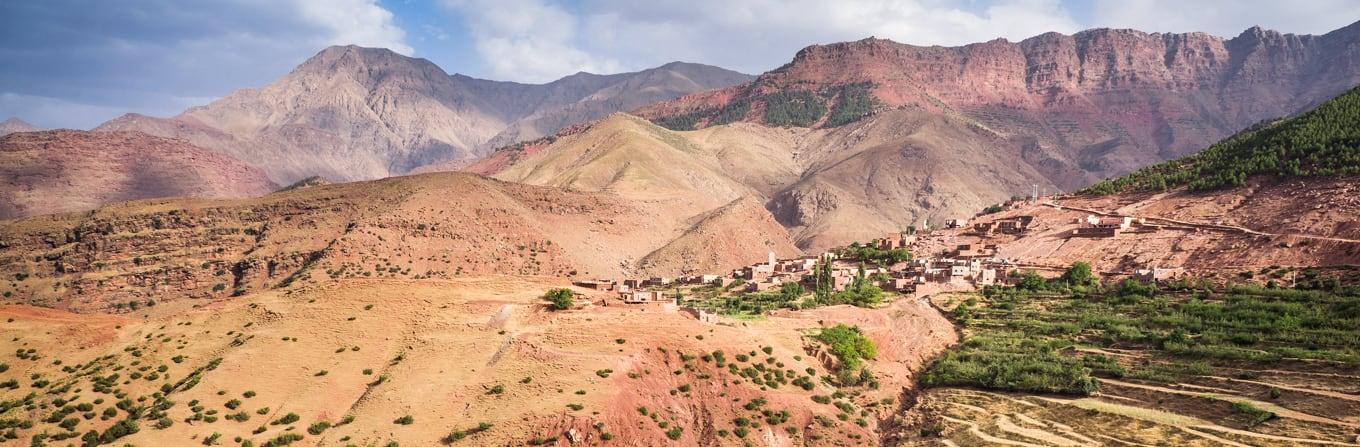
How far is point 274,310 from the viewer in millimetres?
41344

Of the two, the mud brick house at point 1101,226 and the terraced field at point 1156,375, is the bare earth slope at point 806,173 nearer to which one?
the mud brick house at point 1101,226

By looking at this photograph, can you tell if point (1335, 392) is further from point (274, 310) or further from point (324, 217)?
point (324, 217)

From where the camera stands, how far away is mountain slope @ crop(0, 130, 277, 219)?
140 metres

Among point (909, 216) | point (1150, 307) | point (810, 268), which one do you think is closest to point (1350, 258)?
point (1150, 307)

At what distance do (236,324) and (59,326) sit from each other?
25.3 ft

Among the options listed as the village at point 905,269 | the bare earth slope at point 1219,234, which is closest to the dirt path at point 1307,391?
the village at point 905,269

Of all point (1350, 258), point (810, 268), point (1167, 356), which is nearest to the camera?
point (1167, 356)

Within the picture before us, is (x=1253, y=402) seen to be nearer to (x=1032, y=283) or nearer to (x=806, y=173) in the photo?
(x=1032, y=283)

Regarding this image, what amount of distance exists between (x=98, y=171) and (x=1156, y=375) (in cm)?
16511

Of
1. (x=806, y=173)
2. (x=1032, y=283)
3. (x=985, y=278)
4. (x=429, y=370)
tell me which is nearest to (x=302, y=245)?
(x=429, y=370)

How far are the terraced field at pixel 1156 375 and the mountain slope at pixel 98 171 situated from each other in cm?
13889

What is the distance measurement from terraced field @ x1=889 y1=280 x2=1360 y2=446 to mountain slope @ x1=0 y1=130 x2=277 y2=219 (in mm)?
138893

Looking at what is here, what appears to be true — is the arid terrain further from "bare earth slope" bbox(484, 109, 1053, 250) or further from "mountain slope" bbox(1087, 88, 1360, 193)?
"bare earth slope" bbox(484, 109, 1053, 250)

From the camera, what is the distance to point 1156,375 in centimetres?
4781
